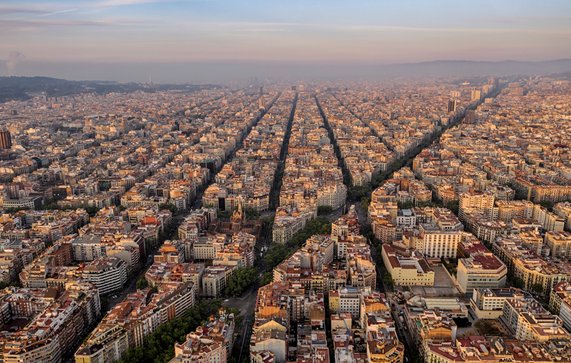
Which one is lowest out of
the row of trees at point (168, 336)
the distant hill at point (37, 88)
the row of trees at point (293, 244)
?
the row of trees at point (168, 336)

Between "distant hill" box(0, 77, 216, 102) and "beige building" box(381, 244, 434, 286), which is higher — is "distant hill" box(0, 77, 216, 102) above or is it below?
above

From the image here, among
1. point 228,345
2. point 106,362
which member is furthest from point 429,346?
point 106,362

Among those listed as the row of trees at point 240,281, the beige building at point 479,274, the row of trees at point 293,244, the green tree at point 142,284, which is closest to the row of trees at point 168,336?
the row of trees at point 240,281

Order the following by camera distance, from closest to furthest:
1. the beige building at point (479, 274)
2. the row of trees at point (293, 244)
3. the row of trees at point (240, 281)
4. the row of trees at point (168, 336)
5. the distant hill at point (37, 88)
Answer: the row of trees at point (168, 336) → the row of trees at point (240, 281) → the beige building at point (479, 274) → the row of trees at point (293, 244) → the distant hill at point (37, 88)

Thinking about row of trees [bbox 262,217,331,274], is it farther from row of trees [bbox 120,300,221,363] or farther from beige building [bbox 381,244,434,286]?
beige building [bbox 381,244,434,286]

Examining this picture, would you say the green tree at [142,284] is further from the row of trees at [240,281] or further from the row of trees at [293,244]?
the row of trees at [293,244]

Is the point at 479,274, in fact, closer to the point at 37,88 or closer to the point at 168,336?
the point at 168,336

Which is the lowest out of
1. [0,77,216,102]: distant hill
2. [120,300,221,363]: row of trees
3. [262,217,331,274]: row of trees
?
[120,300,221,363]: row of trees

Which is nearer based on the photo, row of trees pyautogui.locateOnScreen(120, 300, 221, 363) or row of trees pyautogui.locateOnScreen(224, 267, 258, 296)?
row of trees pyautogui.locateOnScreen(120, 300, 221, 363)

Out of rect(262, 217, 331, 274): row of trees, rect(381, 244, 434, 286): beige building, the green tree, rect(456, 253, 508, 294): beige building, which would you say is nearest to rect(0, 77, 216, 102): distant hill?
rect(262, 217, 331, 274): row of trees
